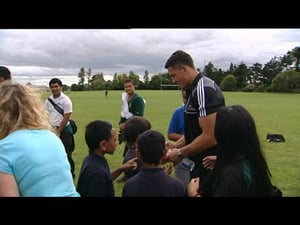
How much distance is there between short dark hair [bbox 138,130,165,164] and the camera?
2.76 metres

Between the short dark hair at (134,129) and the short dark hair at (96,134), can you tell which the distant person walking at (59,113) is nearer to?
the short dark hair at (134,129)

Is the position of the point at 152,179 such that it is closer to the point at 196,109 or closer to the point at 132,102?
the point at 196,109

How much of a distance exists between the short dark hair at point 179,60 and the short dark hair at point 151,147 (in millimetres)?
1008

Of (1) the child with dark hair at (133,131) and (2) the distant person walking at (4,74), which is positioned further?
(2) the distant person walking at (4,74)

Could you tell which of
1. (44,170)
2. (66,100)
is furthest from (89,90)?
(44,170)

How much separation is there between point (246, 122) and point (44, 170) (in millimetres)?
1117

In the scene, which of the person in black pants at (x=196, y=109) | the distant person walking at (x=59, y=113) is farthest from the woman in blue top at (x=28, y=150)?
the distant person walking at (x=59, y=113)

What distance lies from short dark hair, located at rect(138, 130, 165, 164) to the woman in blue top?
0.64 m

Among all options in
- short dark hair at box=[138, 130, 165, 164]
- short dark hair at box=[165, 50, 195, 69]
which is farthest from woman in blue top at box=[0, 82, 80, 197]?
short dark hair at box=[165, 50, 195, 69]

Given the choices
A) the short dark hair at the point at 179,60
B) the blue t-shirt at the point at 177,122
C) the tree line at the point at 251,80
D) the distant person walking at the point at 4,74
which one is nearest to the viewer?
the short dark hair at the point at 179,60

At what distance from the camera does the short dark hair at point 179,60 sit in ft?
12.1

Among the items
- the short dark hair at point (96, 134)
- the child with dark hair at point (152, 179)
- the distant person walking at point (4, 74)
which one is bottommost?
the child with dark hair at point (152, 179)

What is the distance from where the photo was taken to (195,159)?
361 cm

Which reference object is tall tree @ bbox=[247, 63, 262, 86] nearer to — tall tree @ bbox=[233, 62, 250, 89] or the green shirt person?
tall tree @ bbox=[233, 62, 250, 89]
